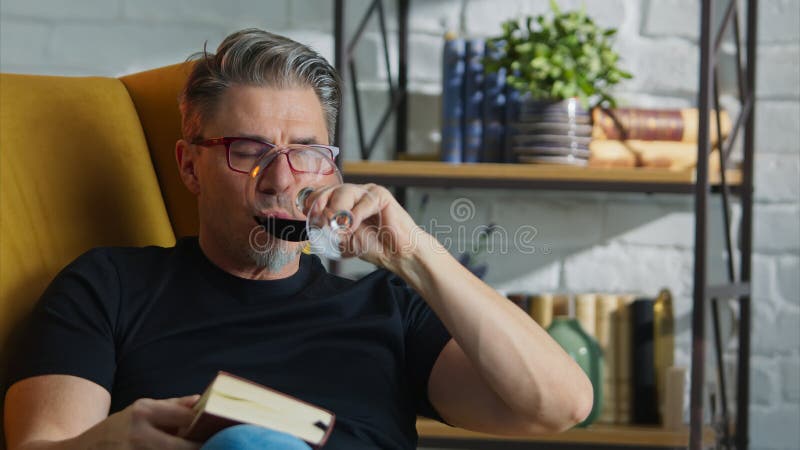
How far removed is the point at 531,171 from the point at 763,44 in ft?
2.30

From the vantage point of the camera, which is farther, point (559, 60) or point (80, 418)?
point (559, 60)

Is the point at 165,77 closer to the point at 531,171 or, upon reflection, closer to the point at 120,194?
the point at 120,194

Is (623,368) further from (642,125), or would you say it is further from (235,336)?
(235,336)

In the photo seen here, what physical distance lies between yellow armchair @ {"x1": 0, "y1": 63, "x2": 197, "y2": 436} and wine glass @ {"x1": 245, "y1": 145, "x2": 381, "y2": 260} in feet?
1.09

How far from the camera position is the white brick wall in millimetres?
2322

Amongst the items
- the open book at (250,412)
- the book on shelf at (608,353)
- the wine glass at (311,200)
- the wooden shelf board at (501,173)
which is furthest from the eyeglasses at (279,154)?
the book on shelf at (608,353)

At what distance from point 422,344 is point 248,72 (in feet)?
1.31

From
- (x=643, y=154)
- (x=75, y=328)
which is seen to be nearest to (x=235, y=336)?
(x=75, y=328)

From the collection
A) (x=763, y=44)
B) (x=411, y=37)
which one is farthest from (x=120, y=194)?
(x=763, y=44)

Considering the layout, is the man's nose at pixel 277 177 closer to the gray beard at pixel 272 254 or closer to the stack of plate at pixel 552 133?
the gray beard at pixel 272 254

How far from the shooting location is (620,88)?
91.8 inches

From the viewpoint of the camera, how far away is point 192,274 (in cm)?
128

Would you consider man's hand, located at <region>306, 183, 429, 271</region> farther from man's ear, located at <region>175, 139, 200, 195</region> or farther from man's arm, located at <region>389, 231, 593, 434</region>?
man's ear, located at <region>175, 139, 200, 195</region>

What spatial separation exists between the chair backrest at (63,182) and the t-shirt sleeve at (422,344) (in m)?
0.36
